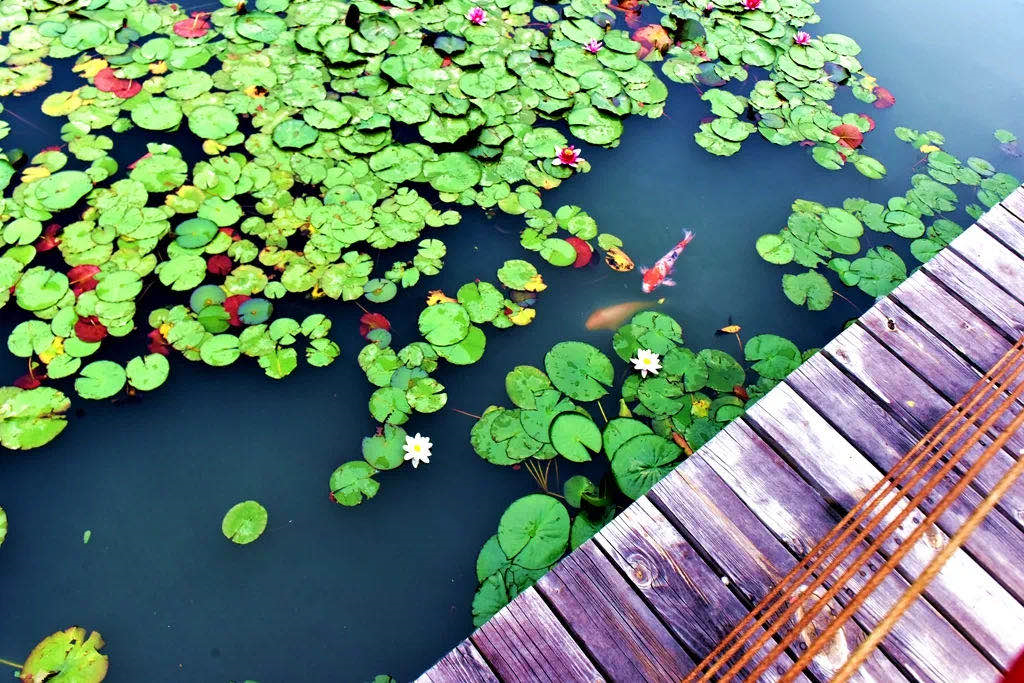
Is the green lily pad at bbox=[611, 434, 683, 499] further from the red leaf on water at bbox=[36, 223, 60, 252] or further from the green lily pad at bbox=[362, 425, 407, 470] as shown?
the red leaf on water at bbox=[36, 223, 60, 252]

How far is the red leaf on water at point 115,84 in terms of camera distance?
10.6ft

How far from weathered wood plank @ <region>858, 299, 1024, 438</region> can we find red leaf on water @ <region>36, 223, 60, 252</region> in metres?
3.54

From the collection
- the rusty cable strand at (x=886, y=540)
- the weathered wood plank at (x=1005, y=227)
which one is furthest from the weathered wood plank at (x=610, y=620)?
the weathered wood plank at (x=1005, y=227)

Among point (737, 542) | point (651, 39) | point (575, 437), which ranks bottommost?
point (575, 437)

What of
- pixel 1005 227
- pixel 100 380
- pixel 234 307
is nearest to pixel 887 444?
pixel 1005 227

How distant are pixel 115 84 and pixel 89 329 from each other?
5.43 feet

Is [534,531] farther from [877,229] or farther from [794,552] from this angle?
[877,229]

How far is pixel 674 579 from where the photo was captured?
1671mm

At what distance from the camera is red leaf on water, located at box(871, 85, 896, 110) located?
366 cm

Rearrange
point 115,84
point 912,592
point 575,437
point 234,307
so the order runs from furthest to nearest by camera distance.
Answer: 1. point 115,84
2. point 234,307
3. point 575,437
4. point 912,592

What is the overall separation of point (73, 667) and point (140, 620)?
22 centimetres

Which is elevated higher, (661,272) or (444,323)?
(661,272)

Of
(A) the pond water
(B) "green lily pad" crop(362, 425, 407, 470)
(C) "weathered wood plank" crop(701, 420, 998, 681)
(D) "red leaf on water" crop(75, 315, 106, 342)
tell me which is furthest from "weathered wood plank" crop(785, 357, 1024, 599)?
(D) "red leaf on water" crop(75, 315, 106, 342)

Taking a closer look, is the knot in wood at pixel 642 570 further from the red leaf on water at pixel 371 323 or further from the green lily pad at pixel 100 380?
the green lily pad at pixel 100 380
